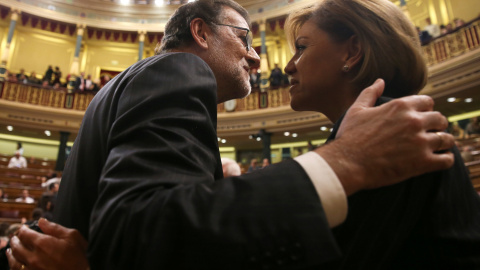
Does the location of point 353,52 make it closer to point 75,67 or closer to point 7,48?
point 75,67

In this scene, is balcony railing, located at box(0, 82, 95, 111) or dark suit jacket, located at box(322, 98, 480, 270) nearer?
dark suit jacket, located at box(322, 98, 480, 270)

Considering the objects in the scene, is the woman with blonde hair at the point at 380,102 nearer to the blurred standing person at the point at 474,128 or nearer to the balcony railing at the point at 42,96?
the blurred standing person at the point at 474,128

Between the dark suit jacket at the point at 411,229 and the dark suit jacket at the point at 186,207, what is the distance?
0.20 metres

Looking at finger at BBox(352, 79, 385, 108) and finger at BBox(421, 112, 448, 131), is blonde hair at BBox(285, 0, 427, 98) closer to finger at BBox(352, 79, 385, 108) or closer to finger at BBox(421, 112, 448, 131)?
finger at BBox(352, 79, 385, 108)

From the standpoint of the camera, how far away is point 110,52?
555 inches

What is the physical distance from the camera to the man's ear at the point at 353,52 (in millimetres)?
1156

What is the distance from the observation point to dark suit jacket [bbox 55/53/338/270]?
52 centimetres

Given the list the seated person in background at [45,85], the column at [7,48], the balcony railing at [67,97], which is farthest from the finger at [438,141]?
the column at [7,48]

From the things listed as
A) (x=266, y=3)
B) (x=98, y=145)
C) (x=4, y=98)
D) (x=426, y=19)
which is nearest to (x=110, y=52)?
(x=4, y=98)

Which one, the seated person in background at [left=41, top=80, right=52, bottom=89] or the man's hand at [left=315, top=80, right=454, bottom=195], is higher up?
the seated person in background at [left=41, top=80, right=52, bottom=89]

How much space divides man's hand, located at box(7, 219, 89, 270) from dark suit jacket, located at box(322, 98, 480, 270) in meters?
0.58

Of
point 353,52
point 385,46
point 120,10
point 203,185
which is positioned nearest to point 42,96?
point 120,10

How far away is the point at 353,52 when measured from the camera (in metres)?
1.19

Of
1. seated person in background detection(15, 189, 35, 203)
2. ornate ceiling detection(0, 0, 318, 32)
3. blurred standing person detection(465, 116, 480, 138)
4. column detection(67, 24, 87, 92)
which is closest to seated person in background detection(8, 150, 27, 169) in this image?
seated person in background detection(15, 189, 35, 203)
